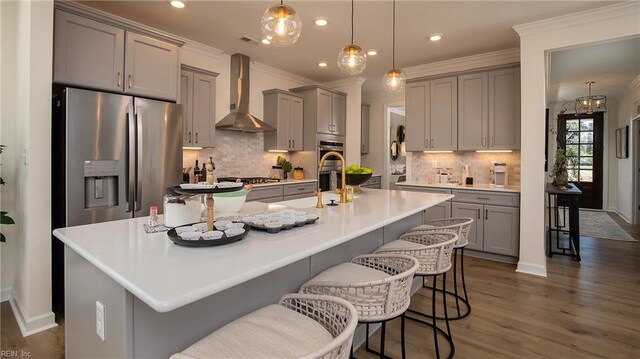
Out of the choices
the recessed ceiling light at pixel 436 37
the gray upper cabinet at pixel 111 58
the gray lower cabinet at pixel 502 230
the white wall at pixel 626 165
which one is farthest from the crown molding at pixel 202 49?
the white wall at pixel 626 165

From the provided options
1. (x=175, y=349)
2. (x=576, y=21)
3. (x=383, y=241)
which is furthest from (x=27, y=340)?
(x=576, y=21)

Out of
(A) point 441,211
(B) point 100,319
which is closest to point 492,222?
(A) point 441,211

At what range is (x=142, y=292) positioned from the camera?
823 millimetres

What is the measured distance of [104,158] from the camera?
2.59m

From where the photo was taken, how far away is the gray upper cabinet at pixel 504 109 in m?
4.06

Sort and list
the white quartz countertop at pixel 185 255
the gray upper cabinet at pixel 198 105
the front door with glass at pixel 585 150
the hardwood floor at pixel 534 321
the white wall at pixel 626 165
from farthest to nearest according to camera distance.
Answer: the front door with glass at pixel 585 150, the white wall at pixel 626 165, the gray upper cabinet at pixel 198 105, the hardwood floor at pixel 534 321, the white quartz countertop at pixel 185 255

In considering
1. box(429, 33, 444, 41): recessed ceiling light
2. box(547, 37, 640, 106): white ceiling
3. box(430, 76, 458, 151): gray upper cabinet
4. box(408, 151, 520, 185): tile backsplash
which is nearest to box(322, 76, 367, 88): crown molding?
box(430, 76, 458, 151): gray upper cabinet

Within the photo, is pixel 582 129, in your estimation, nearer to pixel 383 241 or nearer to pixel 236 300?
pixel 383 241

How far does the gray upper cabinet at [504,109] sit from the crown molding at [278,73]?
2929 millimetres

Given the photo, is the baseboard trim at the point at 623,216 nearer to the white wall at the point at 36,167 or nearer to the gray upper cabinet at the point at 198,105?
the gray upper cabinet at the point at 198,105

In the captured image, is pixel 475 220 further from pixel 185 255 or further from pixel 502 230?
pixel 185 255

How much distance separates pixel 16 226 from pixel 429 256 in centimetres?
343

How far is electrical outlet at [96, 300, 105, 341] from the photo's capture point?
1111mm

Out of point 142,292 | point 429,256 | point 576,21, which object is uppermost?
point 576,21
